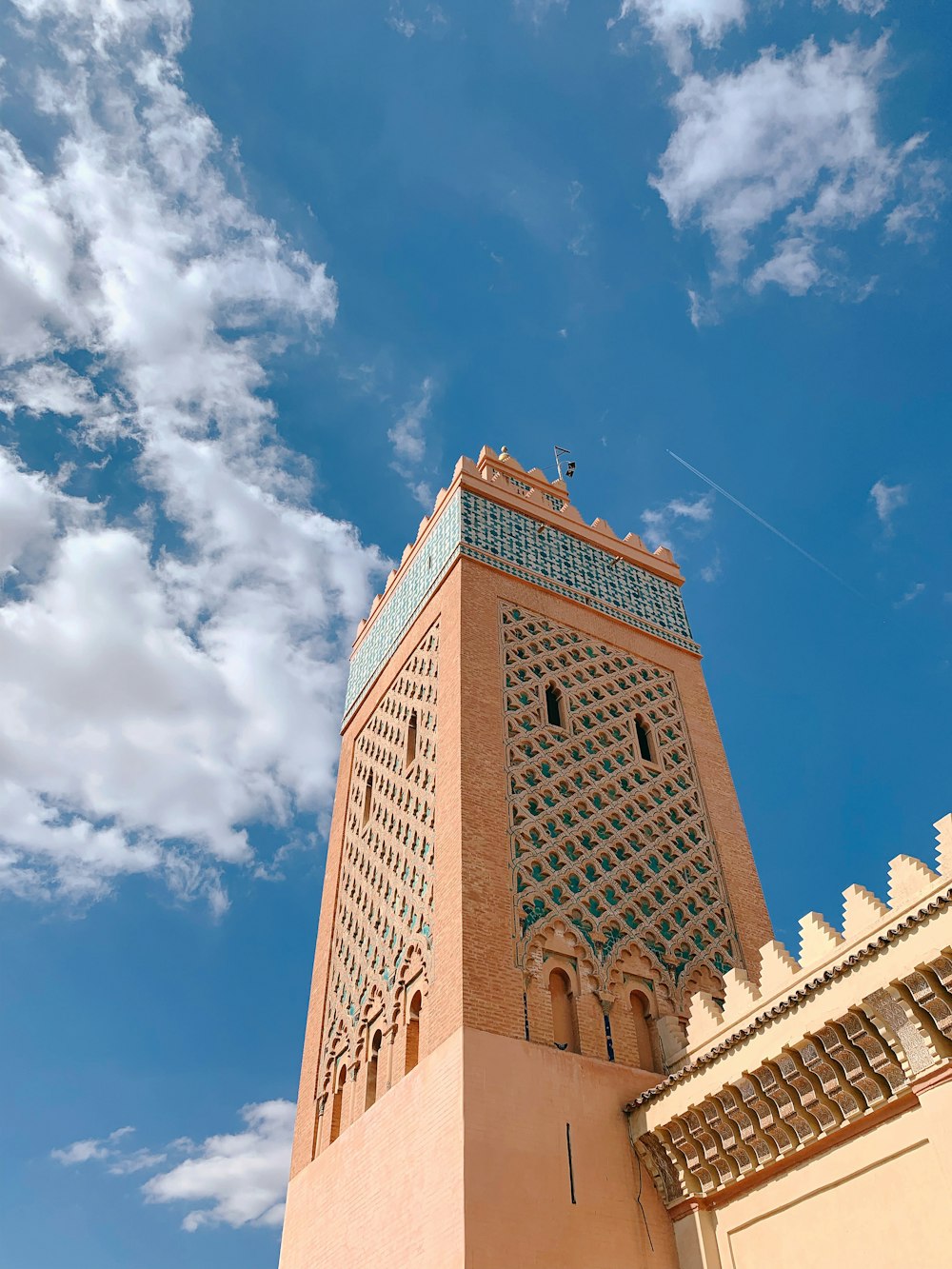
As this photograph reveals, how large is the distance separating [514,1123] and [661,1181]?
0.90 m

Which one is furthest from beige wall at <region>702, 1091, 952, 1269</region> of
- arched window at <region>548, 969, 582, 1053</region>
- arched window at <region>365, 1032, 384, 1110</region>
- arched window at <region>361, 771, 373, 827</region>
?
arched window at <region>361, 771, 373, 827</region>

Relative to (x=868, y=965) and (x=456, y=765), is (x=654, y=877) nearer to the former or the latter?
(x=456, y=765)

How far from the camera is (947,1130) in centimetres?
401

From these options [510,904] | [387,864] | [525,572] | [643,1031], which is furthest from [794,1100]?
[525,572]

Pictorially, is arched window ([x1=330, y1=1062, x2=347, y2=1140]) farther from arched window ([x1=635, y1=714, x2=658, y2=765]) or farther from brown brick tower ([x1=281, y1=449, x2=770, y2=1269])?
arched window ([x1=635, y1=714, x2=658, y2=765])

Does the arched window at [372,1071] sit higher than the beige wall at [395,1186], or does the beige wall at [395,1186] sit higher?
the arched window at [372,1071]

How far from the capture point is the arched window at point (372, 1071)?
6.12 meters

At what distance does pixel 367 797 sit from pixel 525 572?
2229 millimetres

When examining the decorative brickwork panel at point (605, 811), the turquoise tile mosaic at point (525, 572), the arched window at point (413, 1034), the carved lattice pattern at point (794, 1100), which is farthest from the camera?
the turquoise tile mosaic at point (525, 572)

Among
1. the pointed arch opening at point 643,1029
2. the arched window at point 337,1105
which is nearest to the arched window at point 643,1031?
the pointed arch opening at point 643,1029

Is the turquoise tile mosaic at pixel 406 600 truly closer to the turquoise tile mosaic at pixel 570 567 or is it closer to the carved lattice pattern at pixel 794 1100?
the turquoise tile mosaic at pixel 570 567

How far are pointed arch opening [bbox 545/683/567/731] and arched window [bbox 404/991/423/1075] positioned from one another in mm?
2171

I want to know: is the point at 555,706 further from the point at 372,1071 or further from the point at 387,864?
the point at 372,1071

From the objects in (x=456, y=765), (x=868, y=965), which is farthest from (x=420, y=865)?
(x=868, y=965)
